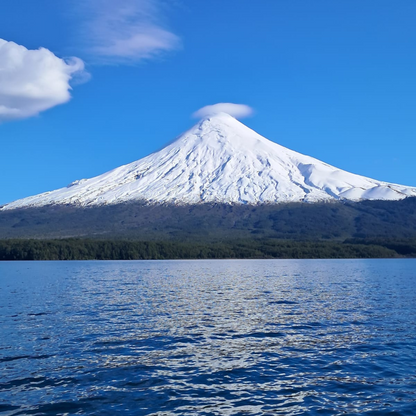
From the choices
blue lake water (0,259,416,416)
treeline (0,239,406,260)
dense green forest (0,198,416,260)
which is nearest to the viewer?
blue lake water (0,259,416,416)

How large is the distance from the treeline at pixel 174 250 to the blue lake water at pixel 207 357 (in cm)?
8930

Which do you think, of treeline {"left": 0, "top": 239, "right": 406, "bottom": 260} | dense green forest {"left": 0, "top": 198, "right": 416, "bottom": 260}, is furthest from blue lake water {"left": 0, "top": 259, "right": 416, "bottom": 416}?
dense green forest {"left": 0, "top": 198, "right": 416, "bottom": 260}

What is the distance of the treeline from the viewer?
396 feet

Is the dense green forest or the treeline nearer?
the treeline

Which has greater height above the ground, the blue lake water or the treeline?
the treeline

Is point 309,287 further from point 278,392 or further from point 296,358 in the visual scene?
point 278,392

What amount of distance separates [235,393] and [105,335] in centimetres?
975

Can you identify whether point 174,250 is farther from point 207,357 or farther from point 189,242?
point 207,357

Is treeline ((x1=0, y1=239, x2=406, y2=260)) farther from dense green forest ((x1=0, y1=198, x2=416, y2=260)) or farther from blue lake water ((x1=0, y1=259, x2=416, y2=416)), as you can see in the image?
blue lake water ((x1=0, y1=259, x2=416, y2=416))

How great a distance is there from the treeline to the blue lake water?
8930 centimetres

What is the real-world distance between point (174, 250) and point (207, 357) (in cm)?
11028

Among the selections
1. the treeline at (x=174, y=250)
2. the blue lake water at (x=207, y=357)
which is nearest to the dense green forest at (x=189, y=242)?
the treeline at (x=174, y=250)

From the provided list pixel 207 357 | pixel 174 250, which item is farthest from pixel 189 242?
pixel 207 357

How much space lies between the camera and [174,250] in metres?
129
